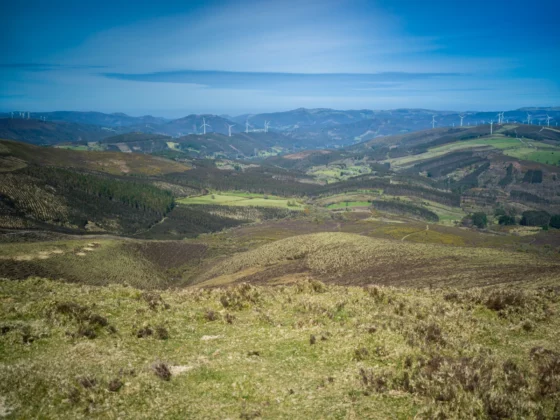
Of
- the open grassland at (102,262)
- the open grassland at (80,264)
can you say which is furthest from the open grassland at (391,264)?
the open grassland at (80,264)

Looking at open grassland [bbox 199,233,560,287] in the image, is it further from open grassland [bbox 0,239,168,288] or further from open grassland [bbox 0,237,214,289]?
open grassland [bbox 0,239,168,288]

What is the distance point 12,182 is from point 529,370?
194699mm

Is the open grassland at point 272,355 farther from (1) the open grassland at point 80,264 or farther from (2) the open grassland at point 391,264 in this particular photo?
(1) the open grassland at point 80,264

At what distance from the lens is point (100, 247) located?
9012 cm

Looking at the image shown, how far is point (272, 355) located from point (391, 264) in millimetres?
42990

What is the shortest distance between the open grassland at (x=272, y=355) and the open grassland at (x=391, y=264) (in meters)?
16.8

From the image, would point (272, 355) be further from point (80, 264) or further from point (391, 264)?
point (80, 264)

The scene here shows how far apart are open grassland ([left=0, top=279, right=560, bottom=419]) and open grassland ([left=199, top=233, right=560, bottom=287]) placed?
660 inches

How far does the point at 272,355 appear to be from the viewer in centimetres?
1850

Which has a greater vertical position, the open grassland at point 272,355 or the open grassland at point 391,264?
the open grassland at point 272,355

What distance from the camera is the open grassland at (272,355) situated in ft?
44.1

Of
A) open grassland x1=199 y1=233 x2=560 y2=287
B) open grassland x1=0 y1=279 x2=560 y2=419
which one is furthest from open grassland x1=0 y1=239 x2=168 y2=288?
open grassland x1=0 y1=279 x2=560 y2=419

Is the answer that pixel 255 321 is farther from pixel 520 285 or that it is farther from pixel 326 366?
pixel 520 285

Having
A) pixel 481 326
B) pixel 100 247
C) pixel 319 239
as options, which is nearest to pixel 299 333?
pixel 481 326
